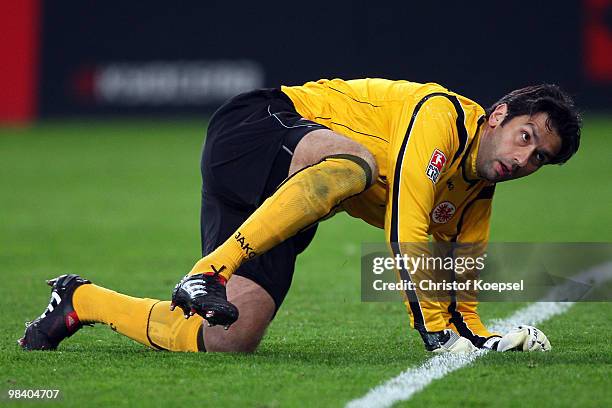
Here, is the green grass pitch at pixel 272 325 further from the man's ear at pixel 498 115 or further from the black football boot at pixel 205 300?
the man's ear at pixel 498 115

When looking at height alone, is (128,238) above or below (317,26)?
below

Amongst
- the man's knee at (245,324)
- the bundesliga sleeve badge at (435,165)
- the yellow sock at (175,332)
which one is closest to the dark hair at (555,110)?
the bundesliga sleeve badge at (435,165)

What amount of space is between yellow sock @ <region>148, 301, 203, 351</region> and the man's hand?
1249 mm

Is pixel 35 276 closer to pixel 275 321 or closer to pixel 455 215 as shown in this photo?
pixel 275 321

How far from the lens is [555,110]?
14.6ft

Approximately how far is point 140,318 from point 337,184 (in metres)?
1.12

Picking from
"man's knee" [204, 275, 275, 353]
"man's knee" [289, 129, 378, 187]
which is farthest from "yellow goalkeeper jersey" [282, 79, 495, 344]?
"man's knee" [204, 275, 275, 353]

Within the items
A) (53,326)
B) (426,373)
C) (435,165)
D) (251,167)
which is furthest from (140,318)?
(435,165)

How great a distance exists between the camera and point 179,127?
18812 mm

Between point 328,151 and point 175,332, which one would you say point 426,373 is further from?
point 175,332

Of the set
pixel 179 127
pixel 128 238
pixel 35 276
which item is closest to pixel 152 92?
pixel 179 127

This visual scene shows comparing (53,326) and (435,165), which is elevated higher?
(435,165)

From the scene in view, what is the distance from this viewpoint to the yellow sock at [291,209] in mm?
4188

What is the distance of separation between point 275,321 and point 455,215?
122 centimetres
